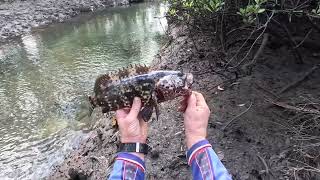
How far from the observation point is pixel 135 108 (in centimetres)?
276

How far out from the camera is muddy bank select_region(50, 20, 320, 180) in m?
4.15

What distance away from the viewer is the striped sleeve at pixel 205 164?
242cm

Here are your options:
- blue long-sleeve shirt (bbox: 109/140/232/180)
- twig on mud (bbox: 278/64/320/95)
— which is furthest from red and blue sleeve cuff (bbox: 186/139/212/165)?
twig on mud (bbox: 278/64/320/95)

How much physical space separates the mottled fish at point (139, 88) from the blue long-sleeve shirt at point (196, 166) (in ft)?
1.50

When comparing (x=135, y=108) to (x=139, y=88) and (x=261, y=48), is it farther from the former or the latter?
(x=261, y=48)

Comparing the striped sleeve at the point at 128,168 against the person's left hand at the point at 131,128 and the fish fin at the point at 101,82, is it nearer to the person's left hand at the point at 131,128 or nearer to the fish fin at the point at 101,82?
the person's left hand at the point at 131,128

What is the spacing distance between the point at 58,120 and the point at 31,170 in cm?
189

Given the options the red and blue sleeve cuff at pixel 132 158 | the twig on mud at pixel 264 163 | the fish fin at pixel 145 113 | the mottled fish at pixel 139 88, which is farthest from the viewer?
the twig on mud at pixel 264 163

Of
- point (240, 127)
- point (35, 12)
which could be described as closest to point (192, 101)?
point (240, 127)

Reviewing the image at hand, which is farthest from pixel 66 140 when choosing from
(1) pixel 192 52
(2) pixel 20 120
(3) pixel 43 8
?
(3) pixel 43 8

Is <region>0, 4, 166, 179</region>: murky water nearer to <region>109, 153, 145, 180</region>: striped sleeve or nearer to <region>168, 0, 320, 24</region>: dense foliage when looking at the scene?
<region>168, 0, 320, 24</region>: dense foliage

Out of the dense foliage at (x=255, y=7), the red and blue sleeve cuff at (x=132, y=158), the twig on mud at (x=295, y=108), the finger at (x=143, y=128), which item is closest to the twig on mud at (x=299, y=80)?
the twig on mud at (x=295, y=108)

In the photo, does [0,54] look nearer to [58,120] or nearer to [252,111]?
[58,120]

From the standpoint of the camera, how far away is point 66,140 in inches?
274
